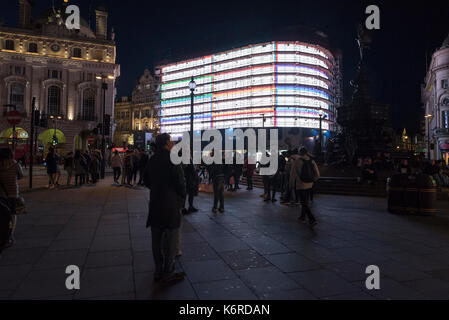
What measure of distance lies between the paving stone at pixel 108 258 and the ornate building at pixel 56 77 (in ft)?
143

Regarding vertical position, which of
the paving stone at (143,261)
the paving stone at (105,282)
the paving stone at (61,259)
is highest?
the paving stone at (61,259)

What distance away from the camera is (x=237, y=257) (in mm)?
4578

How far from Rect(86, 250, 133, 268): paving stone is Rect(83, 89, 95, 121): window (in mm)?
49086

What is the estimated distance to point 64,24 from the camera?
49.6 metres

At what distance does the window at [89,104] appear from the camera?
48656 mm

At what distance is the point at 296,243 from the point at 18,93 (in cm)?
5304

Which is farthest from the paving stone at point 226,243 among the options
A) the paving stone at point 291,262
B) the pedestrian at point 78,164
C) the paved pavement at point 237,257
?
the pedestrian at point 78,164

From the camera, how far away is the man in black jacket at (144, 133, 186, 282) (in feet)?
11.9

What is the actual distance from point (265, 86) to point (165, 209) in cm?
6581

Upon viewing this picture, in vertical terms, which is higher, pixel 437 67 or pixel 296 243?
pixel 437 67

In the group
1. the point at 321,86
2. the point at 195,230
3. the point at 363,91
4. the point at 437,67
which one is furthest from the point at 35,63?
the point at 437,67

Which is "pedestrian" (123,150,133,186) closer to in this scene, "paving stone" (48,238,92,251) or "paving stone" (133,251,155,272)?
"paving stone" (48,238,92,251)

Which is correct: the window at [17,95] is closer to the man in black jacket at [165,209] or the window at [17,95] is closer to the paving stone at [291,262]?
the man in black jacket at [165,209]
